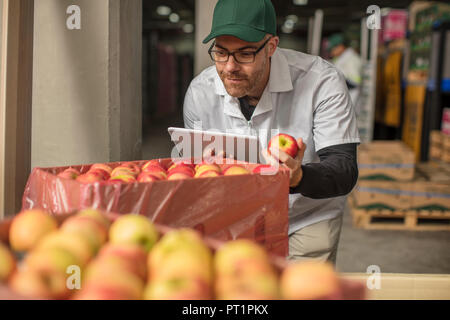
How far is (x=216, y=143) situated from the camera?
1.87 m

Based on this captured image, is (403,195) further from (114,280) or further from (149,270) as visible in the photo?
(114,280)

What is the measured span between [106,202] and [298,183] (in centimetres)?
72

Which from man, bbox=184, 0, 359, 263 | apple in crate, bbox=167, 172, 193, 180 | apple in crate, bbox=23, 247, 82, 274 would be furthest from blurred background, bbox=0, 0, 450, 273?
apple in crate, bbox=23, 247, 82, 274

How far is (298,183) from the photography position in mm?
1776

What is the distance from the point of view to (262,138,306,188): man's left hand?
1641 millimetres

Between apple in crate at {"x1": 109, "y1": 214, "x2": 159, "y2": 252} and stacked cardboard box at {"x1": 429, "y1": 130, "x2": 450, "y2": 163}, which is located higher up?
apple in crate at {"x1": 109, "y1": 214, "x2": 159, "y2": 252}

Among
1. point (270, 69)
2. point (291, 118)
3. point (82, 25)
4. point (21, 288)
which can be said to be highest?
point (82, 25)

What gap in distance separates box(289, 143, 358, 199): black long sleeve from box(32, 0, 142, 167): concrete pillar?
1108mm

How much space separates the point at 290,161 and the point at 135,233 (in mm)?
788

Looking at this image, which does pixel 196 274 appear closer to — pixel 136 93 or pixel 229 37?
pixel 229 37

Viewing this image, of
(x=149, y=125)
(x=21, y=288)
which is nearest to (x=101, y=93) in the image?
(x=21, y=288)

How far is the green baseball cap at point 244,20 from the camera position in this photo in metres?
1.91

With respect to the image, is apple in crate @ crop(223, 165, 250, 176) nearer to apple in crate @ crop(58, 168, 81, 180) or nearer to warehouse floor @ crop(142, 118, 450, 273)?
apple in crate @ crop(58, 168, 81, 180)

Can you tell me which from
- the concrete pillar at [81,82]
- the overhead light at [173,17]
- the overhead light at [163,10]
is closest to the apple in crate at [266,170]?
the concrete pillar at [81,82]
